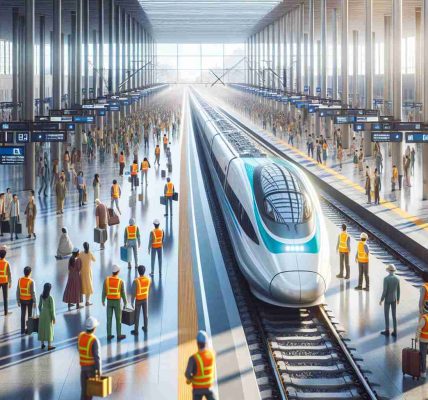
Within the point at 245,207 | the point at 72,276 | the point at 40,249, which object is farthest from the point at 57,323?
the point at 40,249

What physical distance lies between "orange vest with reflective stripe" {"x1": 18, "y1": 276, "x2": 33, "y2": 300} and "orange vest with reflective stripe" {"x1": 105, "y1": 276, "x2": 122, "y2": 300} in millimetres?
1366

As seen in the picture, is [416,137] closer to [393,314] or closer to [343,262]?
[343,262]

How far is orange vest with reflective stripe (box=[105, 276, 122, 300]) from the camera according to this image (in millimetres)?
10578

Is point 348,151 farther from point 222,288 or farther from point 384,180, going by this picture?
point 222,288

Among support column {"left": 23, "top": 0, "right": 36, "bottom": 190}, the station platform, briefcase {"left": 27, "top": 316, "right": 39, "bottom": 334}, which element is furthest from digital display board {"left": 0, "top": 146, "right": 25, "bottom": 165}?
briefcase {"left": 27, "top": 316, "right": 39, "bottom": 334}

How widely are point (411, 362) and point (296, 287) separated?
281cm

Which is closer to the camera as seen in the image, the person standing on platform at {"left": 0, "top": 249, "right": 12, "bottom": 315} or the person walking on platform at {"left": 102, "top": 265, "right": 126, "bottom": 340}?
the person walking on platform at {"left": 102, "top": 265, "right": 126, "bottom": 340}

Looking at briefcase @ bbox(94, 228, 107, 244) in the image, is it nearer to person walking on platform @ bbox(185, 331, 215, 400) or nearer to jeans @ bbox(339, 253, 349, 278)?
jeans @ bbox(339, 253, 349, 278)

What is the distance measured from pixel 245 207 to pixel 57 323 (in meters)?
4.57

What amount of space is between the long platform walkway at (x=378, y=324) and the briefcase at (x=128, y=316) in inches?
137

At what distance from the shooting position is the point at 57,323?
38.4 ft

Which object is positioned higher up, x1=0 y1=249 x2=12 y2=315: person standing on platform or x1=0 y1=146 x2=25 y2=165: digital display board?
x1=0 y1=146 x2=25 y2=165: digital display board

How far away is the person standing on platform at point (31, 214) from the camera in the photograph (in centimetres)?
1828

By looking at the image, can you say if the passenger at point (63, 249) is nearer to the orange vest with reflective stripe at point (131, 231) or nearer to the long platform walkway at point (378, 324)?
the orange vest with reflective stripe at point (131, 231)
